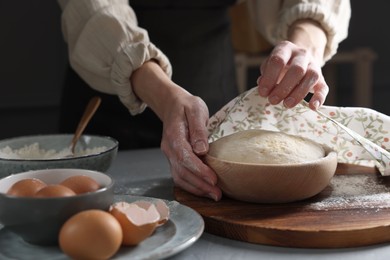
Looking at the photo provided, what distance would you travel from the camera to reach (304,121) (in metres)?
1.08

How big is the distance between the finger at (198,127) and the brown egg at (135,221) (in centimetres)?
22

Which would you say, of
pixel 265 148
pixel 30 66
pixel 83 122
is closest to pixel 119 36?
pixel 83 122

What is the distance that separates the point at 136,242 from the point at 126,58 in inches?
20.9

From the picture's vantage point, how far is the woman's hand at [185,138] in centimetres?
91

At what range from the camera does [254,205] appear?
2.91 ft

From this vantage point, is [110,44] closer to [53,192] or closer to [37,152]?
[37,152]

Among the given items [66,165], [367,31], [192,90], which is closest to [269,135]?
[66,165]

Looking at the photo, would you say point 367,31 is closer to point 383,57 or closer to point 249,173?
point 383,57

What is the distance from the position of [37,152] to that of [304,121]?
1.61ft

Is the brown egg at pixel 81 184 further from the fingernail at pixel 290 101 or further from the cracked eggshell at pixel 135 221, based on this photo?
the fingernail at pixel 290 101

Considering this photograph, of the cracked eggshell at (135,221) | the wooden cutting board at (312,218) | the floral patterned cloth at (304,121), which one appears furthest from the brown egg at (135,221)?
the floral patterned cloth at (304,121)

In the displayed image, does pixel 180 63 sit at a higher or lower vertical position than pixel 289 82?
lower

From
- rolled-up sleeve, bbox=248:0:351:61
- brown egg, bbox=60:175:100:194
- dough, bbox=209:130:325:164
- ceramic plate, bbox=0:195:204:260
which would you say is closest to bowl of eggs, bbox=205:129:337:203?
dough, bbox=209:130:325:164

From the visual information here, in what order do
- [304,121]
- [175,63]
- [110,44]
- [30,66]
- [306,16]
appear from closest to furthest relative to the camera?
[304,121]
[110,44]
[306,16]
[175,63]
[30,66]
